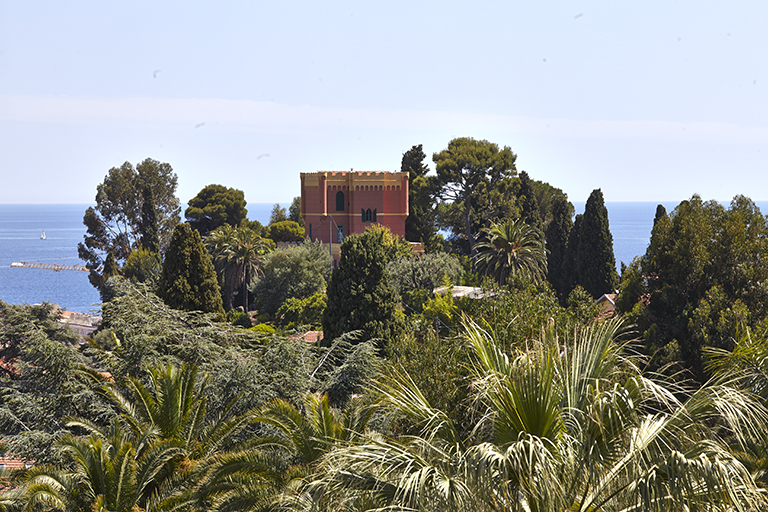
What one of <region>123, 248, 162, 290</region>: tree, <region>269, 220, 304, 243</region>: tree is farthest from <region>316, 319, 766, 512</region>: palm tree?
<region>269, 220, 304, 243</region>: tree

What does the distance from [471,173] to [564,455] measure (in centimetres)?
4847

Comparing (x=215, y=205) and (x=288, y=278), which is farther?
(x=215, y=205)

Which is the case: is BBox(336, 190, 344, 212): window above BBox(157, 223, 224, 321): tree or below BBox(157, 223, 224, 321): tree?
above

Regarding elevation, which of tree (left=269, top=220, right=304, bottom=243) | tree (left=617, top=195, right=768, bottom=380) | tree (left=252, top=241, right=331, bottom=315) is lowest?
tree (left=252, top=241, right=331, bottom=315)

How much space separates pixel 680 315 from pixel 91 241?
47878 millimetres

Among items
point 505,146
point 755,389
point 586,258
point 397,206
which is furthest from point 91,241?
point 755,389

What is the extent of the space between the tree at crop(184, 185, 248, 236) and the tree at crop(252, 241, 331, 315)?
58.0ft

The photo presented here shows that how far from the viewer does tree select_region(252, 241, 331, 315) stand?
41312 mm

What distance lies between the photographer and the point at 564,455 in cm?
524

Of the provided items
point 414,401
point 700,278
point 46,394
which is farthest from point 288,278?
point 414,401

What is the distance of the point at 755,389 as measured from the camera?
28.5ft

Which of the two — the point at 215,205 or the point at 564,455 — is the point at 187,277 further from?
the point at 215,205

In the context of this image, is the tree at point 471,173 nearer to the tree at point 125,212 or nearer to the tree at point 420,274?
the tree at point 420,274

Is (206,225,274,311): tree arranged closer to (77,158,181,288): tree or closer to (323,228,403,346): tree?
(77,158,181,288): tree
